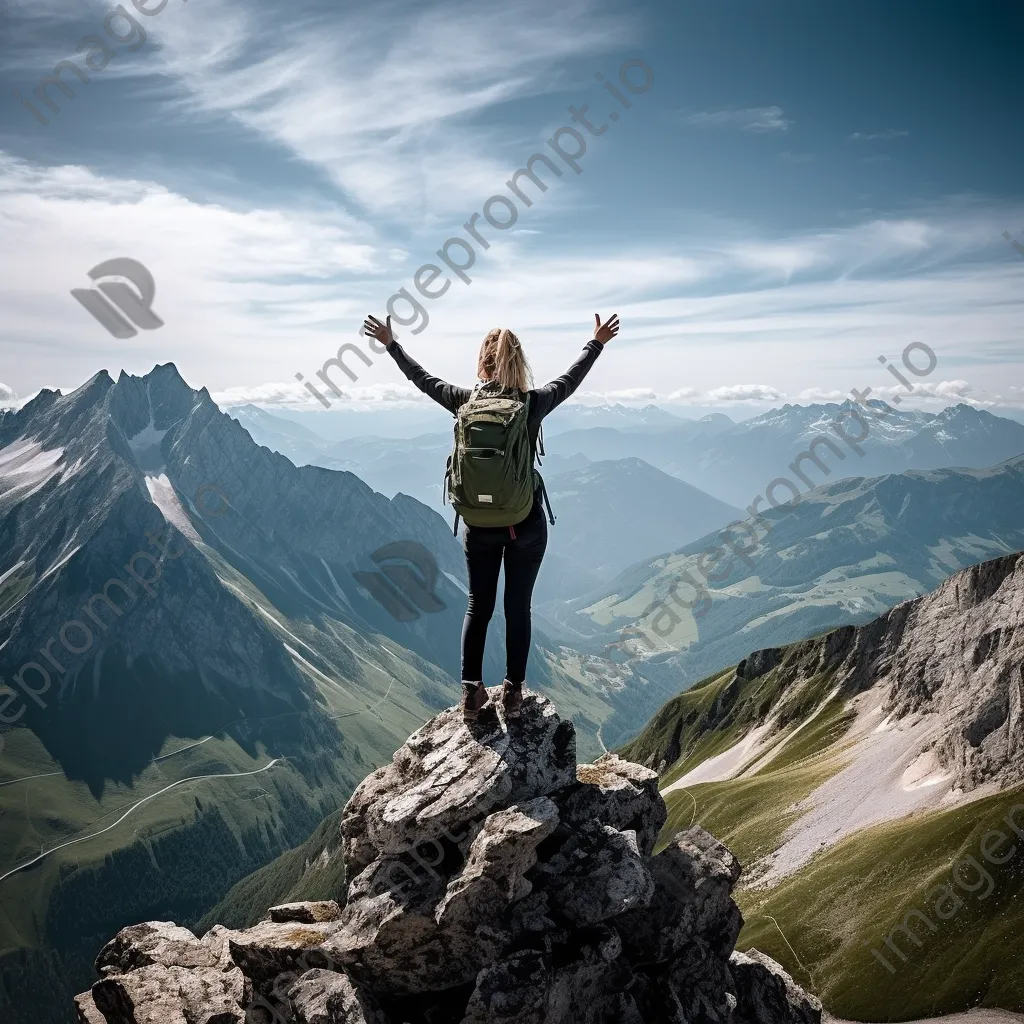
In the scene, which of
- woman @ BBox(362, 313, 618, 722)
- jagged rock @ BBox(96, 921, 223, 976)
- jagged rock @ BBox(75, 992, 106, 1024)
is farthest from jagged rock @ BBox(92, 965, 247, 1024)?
woman @ BBox(362, 313, 618, 722)

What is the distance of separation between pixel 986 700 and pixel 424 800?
74565mm

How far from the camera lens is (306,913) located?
24453mm

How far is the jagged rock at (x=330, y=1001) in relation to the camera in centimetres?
1939

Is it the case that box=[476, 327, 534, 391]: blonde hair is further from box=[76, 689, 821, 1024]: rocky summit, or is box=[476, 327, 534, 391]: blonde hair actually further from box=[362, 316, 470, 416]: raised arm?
box=[76, 689, 821, 1024]: rocky summit

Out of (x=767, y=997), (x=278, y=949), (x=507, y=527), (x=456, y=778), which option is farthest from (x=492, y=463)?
(x=767, y=997)

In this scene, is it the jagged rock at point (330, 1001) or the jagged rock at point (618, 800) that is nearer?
the jagged rock at point (330, 1001)

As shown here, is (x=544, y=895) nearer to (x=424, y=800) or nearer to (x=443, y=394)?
(x=424, y=800)

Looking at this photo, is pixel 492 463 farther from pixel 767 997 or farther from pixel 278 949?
pixel 767 997

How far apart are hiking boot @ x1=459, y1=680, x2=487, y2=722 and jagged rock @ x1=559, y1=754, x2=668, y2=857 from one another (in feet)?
14.9

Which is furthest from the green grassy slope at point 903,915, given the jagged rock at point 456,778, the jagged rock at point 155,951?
the jagged rock at point 155,951

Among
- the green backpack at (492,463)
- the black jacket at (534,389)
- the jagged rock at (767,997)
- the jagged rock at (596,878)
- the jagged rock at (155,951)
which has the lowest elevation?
the jagged rock at (155,951)

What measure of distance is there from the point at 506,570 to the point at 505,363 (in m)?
4.84

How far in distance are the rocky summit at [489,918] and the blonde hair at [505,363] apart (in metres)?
10.2

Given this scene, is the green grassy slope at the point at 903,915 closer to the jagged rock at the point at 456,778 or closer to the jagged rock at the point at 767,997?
the jagged rock at the point at 767,997
